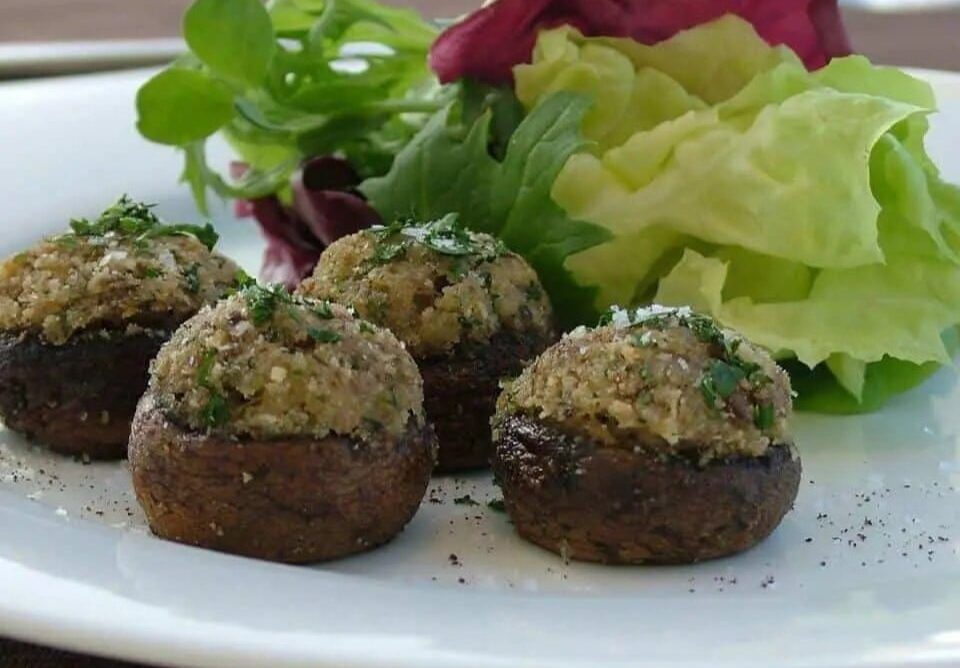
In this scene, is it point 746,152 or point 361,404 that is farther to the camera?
point 746,152

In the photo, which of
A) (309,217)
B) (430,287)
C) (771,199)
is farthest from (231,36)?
(771,199)

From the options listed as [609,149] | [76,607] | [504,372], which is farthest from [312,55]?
[76,607]

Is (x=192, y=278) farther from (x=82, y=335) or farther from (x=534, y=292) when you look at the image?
(x=534, y=292)

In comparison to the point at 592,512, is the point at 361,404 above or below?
above

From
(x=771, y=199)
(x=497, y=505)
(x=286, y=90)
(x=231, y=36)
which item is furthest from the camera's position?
(x=286, y=90)

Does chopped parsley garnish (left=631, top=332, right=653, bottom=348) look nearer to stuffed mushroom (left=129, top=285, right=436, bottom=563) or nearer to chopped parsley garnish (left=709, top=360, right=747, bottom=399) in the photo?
chopped parsley garnish (left=709, top=360, right=747, bottom=399)

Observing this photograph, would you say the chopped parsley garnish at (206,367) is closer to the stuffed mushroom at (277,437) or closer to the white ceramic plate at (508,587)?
the stuffed mushroom at (277,437)

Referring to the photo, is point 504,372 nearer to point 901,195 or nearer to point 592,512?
point 592,512

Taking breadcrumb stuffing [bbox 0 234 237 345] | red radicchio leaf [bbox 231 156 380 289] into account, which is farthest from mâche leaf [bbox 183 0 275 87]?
breadcrumb stuffing [bbox 0 234 237 345]
